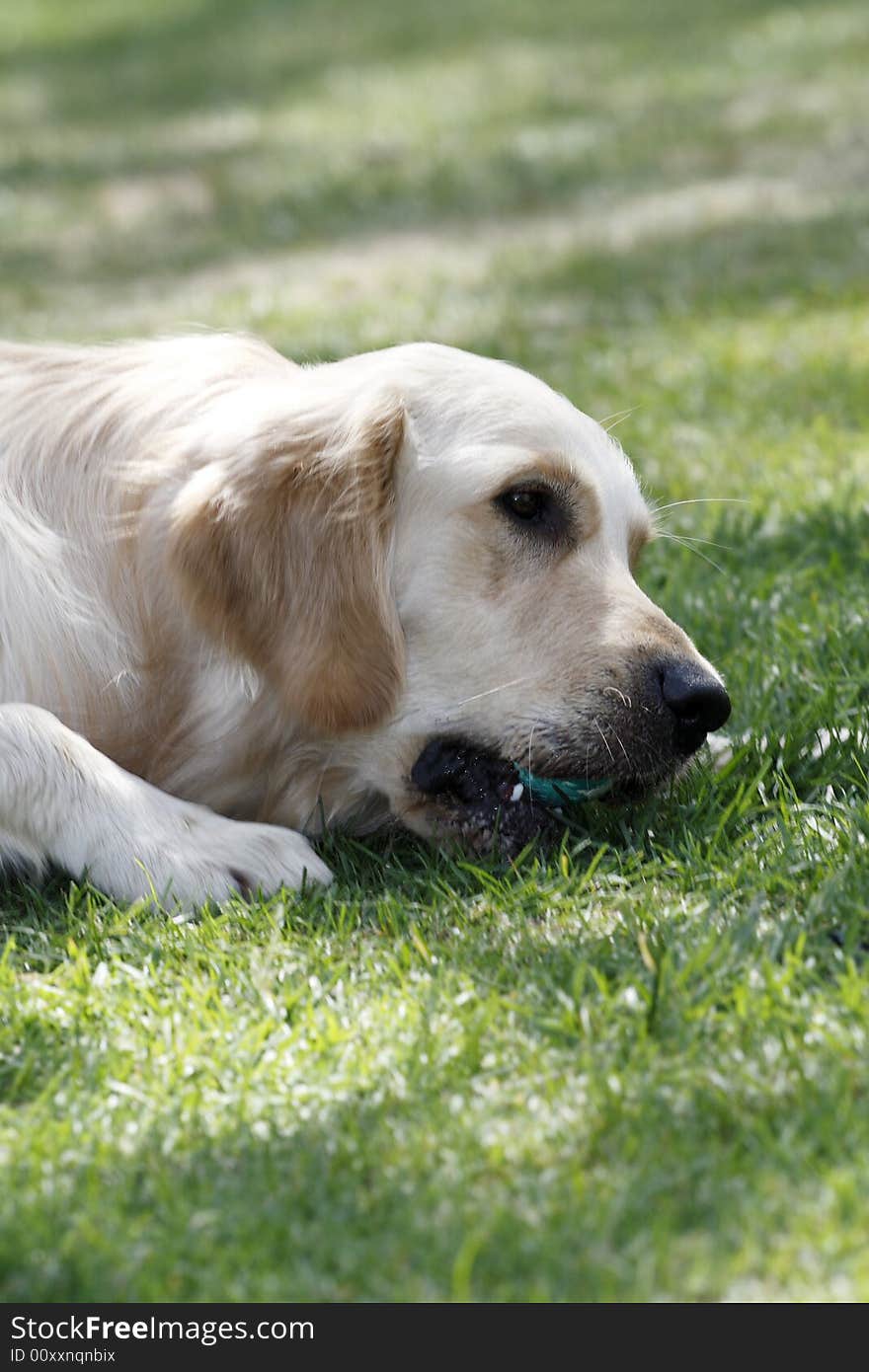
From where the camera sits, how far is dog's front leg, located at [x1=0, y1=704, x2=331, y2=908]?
130 inches

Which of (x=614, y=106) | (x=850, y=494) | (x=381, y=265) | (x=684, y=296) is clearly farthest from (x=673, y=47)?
(x=850, y=494)

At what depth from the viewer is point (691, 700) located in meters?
3.41

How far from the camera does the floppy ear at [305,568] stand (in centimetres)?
345

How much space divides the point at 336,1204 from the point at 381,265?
348 inches

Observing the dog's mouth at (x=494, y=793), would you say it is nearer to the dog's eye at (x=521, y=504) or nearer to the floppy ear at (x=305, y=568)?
the floppy ear at (x=305, y=568)

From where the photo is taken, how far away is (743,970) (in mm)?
2777

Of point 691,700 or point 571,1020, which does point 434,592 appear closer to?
point 691,700

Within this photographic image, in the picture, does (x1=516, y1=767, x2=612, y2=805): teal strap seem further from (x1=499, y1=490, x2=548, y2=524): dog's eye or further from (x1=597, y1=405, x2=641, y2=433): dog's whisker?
(x1=597, y1=405, x2=641, y2=433): dog's whisker

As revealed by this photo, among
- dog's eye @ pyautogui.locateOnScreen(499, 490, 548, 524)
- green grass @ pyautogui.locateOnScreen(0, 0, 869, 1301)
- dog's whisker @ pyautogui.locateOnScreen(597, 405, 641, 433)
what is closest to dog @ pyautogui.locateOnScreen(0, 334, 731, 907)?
dog's eye @ pyautogui.locateOnScreen(499, 490, 548, 524)

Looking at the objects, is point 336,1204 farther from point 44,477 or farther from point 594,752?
point 44,477

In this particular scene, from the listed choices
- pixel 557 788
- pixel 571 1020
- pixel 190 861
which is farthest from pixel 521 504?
pixel 571 1020

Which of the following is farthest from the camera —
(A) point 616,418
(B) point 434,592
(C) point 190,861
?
(A) point 616,418

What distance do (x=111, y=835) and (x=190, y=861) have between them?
0.17 metres

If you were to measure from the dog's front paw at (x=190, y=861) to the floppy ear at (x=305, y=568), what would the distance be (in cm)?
30
